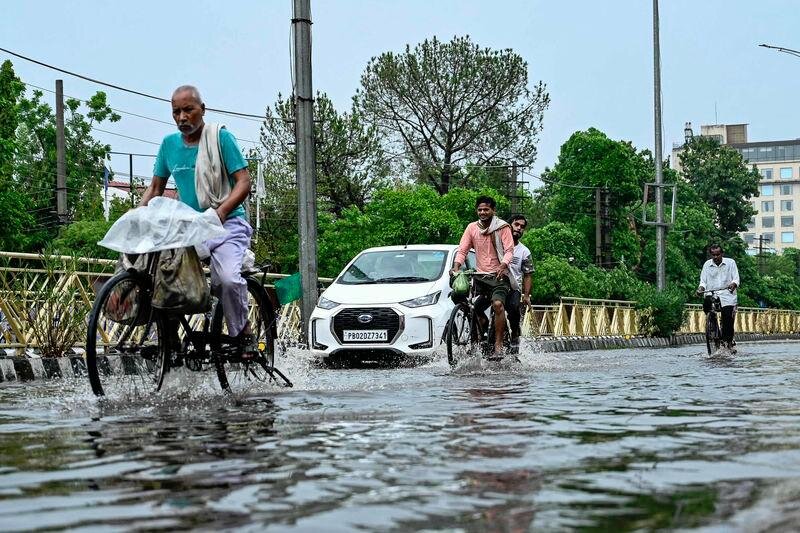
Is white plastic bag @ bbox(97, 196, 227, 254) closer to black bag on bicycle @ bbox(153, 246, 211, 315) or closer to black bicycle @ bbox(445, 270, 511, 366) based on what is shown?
black bag on bicycle @ bbox(153, 246, 211, 315)

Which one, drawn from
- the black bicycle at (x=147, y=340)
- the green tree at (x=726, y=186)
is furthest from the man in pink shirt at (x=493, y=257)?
the green tree at (x=726, y=186)

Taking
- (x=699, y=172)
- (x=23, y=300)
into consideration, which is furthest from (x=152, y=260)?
(x=699, y=172)

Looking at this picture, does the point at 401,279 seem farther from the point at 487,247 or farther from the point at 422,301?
the point at 487,247

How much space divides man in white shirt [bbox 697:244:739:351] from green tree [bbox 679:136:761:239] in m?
88.7

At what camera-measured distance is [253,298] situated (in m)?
8.65

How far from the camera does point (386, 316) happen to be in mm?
15883

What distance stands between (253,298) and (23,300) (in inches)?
206

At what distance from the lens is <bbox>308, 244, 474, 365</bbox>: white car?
15.8m

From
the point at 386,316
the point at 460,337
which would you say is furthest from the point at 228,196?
the point at 386,316

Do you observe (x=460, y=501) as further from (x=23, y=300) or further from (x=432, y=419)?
(x=23, y=300)

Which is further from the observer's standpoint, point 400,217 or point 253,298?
point 400,217

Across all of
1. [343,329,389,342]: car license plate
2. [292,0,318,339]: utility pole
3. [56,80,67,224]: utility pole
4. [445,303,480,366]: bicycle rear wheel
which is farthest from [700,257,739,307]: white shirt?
[56,80,67,224]: utility pole

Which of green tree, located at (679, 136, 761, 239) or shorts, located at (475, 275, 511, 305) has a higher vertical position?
green tree, located at (679, 136, 761, 239)

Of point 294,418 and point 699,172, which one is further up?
point 699,172
